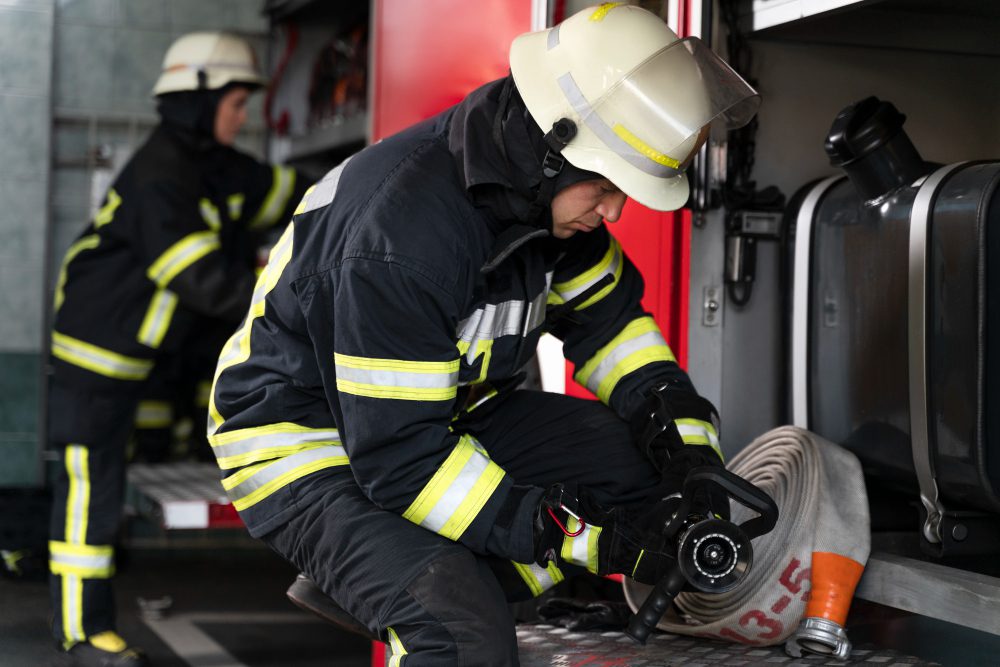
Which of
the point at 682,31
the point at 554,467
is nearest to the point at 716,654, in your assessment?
the point at 554,467

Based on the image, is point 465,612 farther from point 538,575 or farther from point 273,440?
point 273,440

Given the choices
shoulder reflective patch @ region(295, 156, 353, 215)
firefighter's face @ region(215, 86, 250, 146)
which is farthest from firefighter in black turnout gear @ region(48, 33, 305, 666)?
shoulder reflective patch @ region(295, 156, 353, 215)

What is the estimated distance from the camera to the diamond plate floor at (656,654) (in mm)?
2088

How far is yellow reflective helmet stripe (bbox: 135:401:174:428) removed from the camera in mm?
4906

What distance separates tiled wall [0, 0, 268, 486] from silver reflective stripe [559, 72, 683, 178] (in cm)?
355

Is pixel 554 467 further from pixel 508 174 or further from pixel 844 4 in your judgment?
pixel 844 4

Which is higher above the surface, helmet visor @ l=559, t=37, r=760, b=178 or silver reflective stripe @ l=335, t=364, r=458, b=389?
helmet visor @ l=559, t=37, r=760, b=178

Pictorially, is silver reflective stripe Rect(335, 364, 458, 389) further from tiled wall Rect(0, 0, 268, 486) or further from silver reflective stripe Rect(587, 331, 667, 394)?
tiled wall Rect(0, 0, 268, 486)

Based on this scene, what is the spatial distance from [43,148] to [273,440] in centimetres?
354

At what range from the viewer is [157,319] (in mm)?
3482

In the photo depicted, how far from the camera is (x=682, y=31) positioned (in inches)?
97.3

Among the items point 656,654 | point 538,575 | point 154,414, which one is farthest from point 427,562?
point 154,414

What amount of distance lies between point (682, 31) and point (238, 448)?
48.3 inches

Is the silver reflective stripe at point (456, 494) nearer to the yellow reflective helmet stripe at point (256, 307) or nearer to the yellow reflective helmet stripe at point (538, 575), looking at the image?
the yellow reflective helmet stripe at point (538, 575)
